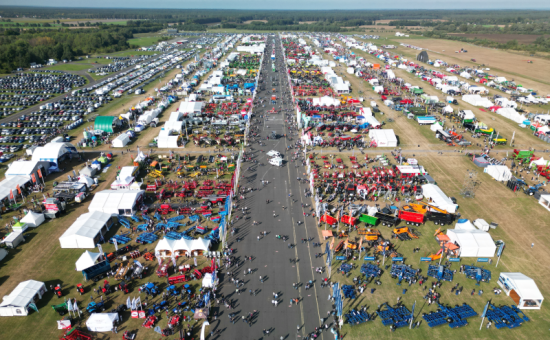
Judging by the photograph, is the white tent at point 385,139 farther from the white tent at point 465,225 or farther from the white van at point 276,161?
the white tent at point 465,225

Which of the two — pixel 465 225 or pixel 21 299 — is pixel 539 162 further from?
pixel 21 299

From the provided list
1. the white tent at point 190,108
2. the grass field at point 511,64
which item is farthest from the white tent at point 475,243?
the grass field at point 511,64

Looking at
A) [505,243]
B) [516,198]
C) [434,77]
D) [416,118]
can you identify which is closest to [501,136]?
[416,118]

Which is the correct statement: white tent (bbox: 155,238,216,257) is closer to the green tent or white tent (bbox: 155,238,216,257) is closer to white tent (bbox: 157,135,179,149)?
white tent (bbox: 157,135,179,149)

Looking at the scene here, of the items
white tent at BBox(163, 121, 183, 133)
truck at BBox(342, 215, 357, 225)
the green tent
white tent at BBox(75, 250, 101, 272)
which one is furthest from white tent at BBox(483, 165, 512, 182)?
the green tent

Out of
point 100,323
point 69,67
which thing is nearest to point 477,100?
point 100,323
